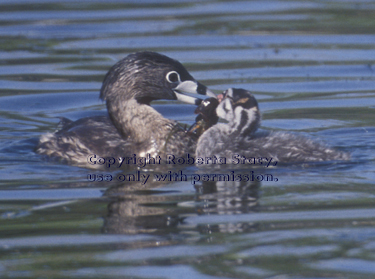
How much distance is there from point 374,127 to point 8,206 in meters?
4.66

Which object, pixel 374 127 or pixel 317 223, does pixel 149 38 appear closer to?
pixel 374 127

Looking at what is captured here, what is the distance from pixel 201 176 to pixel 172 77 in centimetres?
138

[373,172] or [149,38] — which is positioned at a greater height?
[149,38]

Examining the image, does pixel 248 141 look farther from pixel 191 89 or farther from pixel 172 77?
pixel 172 77

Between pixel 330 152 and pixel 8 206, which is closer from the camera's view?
pixel 8 206

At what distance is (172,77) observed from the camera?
7.71 meters

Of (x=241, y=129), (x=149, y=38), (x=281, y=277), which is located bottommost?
(x=281, y=277)

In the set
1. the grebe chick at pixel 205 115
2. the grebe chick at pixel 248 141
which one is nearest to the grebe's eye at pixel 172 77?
the grebe chick at pixel 205 115

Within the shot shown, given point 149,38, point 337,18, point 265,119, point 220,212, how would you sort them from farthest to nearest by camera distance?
point 337,18, point 149,38, point 265,119, point 220,212

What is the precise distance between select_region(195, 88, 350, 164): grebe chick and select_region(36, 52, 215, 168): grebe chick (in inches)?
12.4

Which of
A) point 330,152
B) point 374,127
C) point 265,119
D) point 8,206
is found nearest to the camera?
point 8,206

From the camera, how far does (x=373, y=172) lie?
21.9 feet

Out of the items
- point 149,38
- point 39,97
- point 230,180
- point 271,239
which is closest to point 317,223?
point 271,239

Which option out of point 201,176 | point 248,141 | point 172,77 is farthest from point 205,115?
point 201,176
